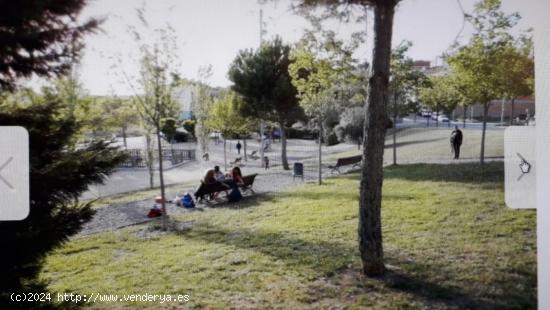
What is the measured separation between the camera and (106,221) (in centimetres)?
300

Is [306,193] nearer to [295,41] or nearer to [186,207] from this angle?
[186,207]

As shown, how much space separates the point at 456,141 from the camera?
11.4ft

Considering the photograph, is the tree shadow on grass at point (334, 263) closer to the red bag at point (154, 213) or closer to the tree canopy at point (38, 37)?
the red bag at point (154, 213)


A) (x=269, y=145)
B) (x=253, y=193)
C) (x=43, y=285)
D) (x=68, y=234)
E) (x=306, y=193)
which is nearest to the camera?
(x=68, y=234)

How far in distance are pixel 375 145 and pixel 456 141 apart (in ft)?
5.13

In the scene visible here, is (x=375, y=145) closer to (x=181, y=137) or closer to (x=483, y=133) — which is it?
(x=483, y=133)

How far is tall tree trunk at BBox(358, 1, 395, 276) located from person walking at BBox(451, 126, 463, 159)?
1438 mm

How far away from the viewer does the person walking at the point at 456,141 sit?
3.40 metres

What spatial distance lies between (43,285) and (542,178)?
3417mm

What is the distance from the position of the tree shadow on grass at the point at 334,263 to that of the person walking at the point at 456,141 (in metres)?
1.46

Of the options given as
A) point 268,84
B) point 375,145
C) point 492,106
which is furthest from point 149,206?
point 492,106

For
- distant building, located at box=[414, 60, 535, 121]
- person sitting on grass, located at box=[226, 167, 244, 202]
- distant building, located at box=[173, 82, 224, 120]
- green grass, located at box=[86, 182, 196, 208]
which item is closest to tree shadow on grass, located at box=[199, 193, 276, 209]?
person sitting on grass, located at box=[226, 167, 244, 202]

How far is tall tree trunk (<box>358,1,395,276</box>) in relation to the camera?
227cm

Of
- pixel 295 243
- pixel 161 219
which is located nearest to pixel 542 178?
pixel 295 243
